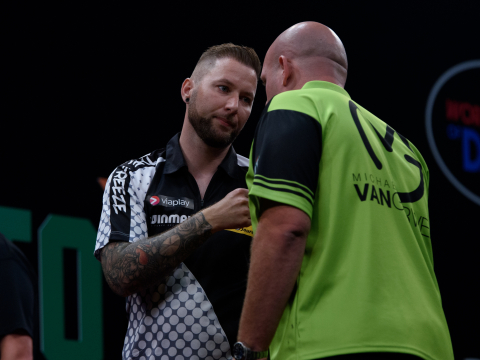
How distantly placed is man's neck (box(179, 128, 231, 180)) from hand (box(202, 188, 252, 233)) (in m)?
0.32

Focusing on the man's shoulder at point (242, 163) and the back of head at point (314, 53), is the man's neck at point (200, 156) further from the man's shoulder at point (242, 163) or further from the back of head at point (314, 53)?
the back of head at point (314, 53)

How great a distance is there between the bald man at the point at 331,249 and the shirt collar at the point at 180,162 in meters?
0.67

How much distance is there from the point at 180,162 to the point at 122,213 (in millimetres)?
270

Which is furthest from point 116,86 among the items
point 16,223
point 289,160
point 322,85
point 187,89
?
point 289,160

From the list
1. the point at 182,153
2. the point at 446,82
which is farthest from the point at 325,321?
the point at 446,82

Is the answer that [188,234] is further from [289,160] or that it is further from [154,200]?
[289,160]

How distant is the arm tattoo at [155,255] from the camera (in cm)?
158

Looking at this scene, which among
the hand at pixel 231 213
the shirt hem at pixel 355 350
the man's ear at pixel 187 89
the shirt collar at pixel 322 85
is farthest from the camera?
the man's ear at pixel 187 89

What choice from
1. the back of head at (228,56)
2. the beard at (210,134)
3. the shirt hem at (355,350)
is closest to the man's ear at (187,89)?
the back of head at (228,56)

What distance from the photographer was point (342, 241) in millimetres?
1135

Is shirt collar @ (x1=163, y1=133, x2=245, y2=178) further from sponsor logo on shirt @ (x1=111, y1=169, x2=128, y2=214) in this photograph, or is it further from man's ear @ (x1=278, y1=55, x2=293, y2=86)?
man's ear @ (x1=278, y1=55, x2=293, y2=86)

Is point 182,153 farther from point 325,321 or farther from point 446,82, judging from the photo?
point 446,82

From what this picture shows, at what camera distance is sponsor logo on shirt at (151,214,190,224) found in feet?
5.74

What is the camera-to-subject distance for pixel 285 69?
1432 millimetres
